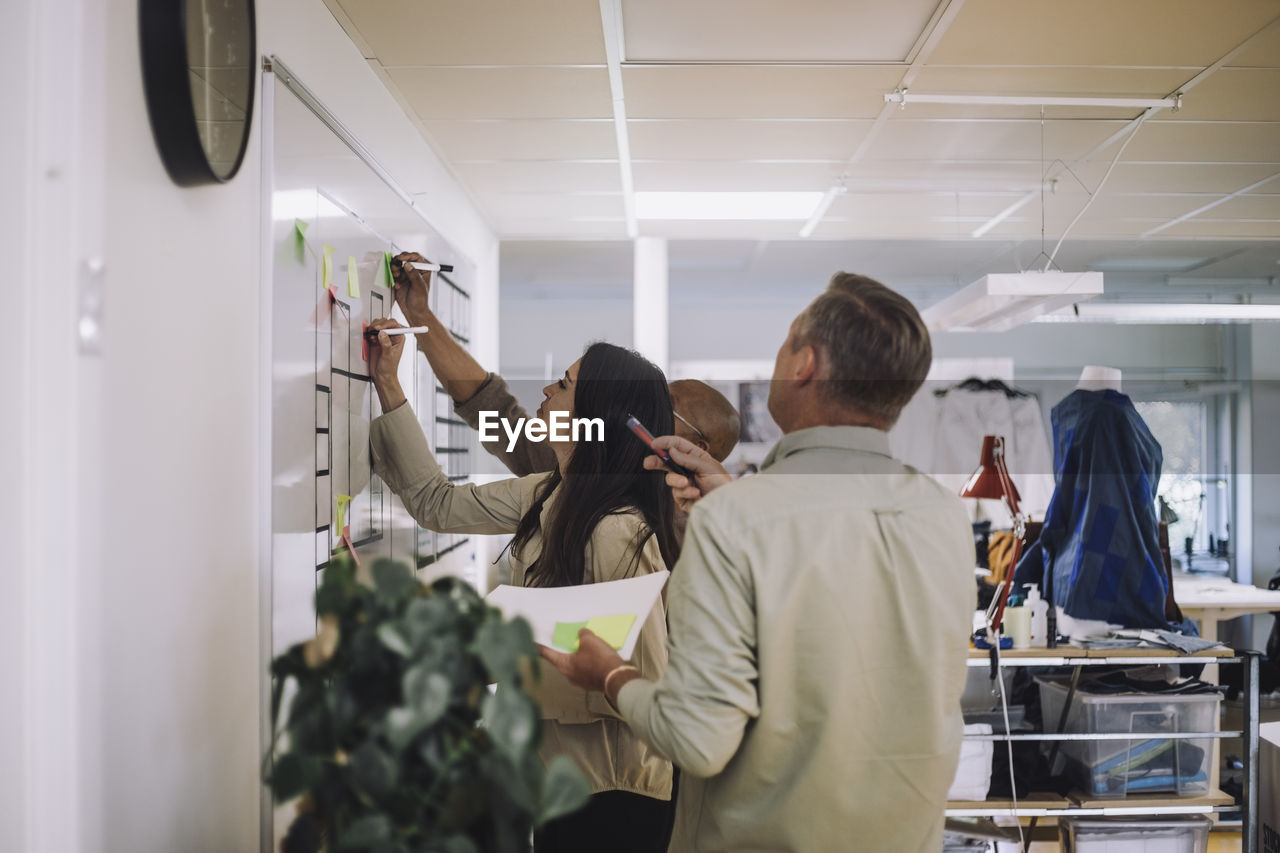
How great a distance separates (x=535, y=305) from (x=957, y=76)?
46.2 inches

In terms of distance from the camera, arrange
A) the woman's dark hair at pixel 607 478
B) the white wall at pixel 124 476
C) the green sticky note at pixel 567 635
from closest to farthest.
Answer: the white wall at pixel 124 476 < the green sticky note at pixel 567 635 < the woman's dark hair at pixel 607 478

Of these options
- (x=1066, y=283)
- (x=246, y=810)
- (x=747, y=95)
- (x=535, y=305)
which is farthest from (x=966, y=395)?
(x=246, y=810)

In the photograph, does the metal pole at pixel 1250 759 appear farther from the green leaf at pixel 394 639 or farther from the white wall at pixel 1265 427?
the green leaf at pixel 394 639

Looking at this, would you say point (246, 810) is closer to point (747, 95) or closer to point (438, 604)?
point (438, 604)

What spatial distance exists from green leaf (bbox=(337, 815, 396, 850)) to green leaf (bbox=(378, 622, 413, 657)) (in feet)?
0.44

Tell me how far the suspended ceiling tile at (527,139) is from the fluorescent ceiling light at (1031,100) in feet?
2.46

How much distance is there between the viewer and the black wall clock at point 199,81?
1.04 metres

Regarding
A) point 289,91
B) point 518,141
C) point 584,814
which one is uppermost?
point 518,141

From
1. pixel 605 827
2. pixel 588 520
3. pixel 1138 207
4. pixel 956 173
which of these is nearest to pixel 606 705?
pixel 605 827

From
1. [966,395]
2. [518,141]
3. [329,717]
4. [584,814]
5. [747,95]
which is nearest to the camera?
[329,717]

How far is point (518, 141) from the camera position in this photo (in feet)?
7.70

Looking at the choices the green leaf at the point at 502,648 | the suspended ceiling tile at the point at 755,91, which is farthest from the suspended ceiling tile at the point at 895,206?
the green leaf at the point at 502,648

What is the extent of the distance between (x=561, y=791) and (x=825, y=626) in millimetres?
401

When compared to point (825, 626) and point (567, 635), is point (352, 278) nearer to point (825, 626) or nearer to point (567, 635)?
point (567, 635)
